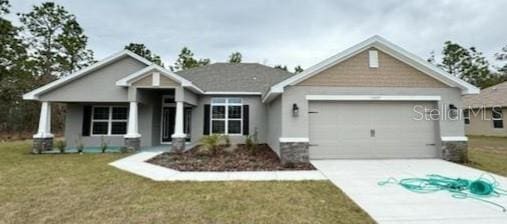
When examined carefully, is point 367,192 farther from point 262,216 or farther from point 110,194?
point 110,194

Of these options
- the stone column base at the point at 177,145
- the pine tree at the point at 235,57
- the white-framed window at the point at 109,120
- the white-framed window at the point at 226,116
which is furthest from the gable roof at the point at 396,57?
the pine tree at the point at 235,57

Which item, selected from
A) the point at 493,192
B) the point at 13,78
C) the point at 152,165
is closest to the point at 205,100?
the point at 152,165

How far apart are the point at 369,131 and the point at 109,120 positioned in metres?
12.2

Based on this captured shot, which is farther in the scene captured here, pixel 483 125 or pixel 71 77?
pixel 483 125

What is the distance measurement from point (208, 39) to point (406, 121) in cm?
1725

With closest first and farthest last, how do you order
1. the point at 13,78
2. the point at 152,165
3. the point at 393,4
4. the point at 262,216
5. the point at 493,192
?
1. the point at 262,216
2. the point at 493,192
3. the point at 152,165
4. the point at 393,4
5. the point at 13,78

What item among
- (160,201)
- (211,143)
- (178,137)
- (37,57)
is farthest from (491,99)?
(37,57)

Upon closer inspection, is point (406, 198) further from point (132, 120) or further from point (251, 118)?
point (132, 120)

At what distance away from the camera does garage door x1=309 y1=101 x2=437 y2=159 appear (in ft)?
29.7

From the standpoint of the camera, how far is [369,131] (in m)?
9.15

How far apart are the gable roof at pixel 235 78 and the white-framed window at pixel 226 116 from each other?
60cm

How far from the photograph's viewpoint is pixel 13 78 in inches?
806

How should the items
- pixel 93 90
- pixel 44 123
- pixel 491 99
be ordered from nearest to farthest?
pixel 44 123
pixel 93 90
pixel 491 99

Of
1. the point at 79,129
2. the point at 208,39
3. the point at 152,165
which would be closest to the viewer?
the point at 152,165
